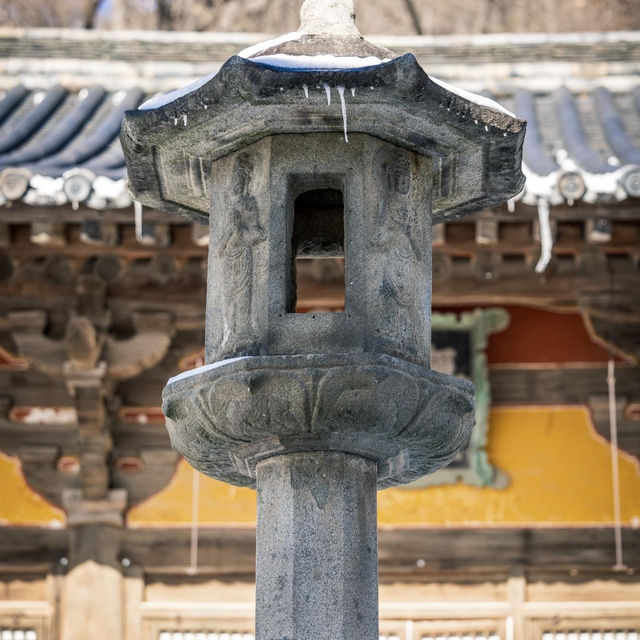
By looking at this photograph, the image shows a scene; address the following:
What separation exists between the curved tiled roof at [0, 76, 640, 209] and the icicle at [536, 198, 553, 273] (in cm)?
5

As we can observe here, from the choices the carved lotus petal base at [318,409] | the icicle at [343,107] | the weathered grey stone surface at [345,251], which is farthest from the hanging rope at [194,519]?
the icicle at [343,107]

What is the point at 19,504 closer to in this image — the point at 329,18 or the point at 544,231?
the point at 544,231

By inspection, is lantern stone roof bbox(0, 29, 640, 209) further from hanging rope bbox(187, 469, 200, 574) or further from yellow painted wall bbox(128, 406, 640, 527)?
hanging rope bbox(187, 469, 200, 574)

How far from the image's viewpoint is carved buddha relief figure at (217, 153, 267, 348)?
15.0 ft

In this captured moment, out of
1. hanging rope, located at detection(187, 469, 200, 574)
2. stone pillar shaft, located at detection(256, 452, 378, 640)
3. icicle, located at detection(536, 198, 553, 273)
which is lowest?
stone pillar shaft, located at detection(256, 452, 378, 640)

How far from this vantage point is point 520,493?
809 cm

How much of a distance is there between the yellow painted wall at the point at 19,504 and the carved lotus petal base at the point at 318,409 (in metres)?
3.76

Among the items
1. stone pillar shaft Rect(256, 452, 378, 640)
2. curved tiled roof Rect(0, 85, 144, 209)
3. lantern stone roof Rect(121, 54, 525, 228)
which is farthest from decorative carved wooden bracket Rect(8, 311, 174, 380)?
stone pillar shaft Rect(256, 452, 378, 640)

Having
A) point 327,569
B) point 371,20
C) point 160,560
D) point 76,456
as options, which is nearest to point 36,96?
point 76,456

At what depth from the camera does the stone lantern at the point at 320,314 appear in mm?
4320

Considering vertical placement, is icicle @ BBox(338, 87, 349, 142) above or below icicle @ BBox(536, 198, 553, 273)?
below

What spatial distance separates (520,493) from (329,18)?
3975 mm

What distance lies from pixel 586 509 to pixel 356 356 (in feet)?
13.5

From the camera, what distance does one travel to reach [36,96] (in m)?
9.51
